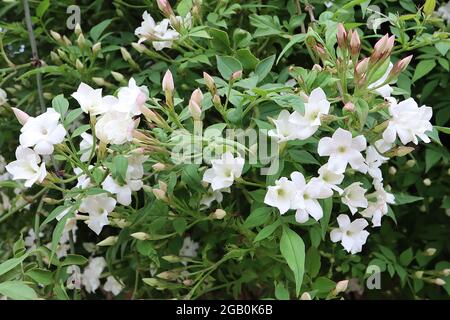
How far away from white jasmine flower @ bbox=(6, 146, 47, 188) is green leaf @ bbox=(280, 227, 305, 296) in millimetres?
446

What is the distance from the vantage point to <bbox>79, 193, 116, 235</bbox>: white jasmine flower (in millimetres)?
1110

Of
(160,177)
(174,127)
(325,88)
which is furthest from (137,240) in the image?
(325,88)

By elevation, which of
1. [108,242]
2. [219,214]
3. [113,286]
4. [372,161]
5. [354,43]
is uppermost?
[354,43]

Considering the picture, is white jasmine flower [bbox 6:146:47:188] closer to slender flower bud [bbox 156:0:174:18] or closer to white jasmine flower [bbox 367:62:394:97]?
slender flower bud [bbox 156:0:174:18]

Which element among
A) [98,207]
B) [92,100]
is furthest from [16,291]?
[92,100]

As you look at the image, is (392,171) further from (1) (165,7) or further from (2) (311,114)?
(1) (165,7)

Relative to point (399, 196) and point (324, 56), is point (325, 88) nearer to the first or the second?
point (324, 56)

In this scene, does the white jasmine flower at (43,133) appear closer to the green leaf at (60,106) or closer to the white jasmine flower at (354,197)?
the green leaf at (60,106)

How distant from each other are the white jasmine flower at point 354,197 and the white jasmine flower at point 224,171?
22 cm

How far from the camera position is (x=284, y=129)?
3.43 feet

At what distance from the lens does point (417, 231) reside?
182cm

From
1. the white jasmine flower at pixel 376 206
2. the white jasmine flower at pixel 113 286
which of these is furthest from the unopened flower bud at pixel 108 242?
the white jasmine flower at pixel 376 206

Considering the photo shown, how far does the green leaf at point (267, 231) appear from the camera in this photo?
1070 millimetres

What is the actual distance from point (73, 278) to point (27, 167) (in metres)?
0.47
